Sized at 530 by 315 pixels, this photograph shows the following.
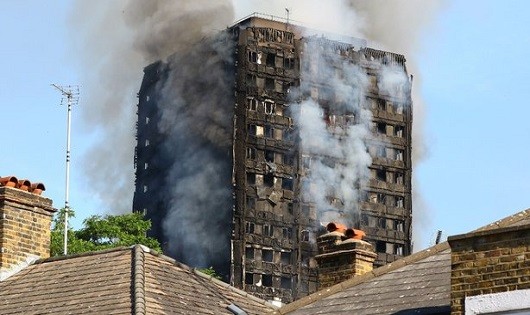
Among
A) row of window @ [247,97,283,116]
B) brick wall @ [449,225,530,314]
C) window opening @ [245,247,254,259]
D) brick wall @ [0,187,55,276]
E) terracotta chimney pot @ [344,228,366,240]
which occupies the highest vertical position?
row of window @ [247,97,283,116]

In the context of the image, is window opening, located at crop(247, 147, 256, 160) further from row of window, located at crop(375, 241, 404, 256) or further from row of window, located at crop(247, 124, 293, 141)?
row of window, located at crop(375, 241, 404, 256)

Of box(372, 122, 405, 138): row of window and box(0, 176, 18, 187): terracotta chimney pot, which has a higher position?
box(372, 122, 405, 138): row of window

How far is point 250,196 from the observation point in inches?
6727

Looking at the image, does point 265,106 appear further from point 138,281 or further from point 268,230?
point 138,281

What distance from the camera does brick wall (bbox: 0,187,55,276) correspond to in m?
39.5

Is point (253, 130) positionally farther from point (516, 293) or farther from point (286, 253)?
point (516, 293)

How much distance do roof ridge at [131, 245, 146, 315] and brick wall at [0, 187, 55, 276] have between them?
3171 mm

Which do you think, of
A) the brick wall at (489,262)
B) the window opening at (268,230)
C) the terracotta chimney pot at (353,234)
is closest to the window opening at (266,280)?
the window opening at (268,230)

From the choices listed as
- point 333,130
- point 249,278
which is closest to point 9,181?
point 249,278

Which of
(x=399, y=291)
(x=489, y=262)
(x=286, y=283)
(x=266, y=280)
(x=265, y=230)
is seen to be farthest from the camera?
(x=265, y=230)

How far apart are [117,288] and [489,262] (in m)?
11.6

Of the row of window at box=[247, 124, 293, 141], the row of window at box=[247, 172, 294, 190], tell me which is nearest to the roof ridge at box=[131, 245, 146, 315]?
the row of window at box=[247, 172, 294, 190]

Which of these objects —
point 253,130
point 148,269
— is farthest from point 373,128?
point 148,269

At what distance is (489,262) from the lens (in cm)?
2559
